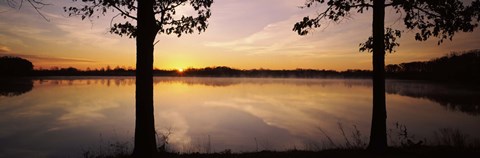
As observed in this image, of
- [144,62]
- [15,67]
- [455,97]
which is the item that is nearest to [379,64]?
[144,62]

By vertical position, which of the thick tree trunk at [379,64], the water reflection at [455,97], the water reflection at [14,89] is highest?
the thick tree trunk at [379,64]

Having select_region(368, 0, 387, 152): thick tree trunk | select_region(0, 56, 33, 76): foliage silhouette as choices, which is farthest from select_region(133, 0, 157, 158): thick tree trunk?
select_region(0, 56, 33, 76): foliage silhouette

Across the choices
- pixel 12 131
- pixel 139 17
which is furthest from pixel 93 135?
pixel 139 17

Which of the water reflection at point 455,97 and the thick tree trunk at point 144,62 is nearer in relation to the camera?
the thick tree trunk at point 144,62

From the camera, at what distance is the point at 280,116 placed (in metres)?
32.0

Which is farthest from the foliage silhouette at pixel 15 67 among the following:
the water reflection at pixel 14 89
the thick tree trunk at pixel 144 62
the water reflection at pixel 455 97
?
the thick tree trunk at pixel 144 62

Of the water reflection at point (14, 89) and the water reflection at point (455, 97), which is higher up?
the water reflection at point (14, 89)

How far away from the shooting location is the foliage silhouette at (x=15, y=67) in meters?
142

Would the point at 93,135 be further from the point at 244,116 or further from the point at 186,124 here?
the point at 244,116

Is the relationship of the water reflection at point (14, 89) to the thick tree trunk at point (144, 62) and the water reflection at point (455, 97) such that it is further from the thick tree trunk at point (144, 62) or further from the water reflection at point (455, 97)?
the water reflection at point (455, 97)

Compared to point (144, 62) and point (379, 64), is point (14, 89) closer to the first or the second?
point (144, 62)

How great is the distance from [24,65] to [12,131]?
178m

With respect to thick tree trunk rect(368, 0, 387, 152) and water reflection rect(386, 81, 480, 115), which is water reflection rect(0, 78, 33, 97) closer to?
thick tree trunk rect(368, 0, 387, 152)

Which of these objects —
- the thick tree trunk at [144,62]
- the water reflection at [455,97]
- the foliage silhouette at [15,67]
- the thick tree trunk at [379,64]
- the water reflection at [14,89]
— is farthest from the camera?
the foliage silhouette at [15,67]
